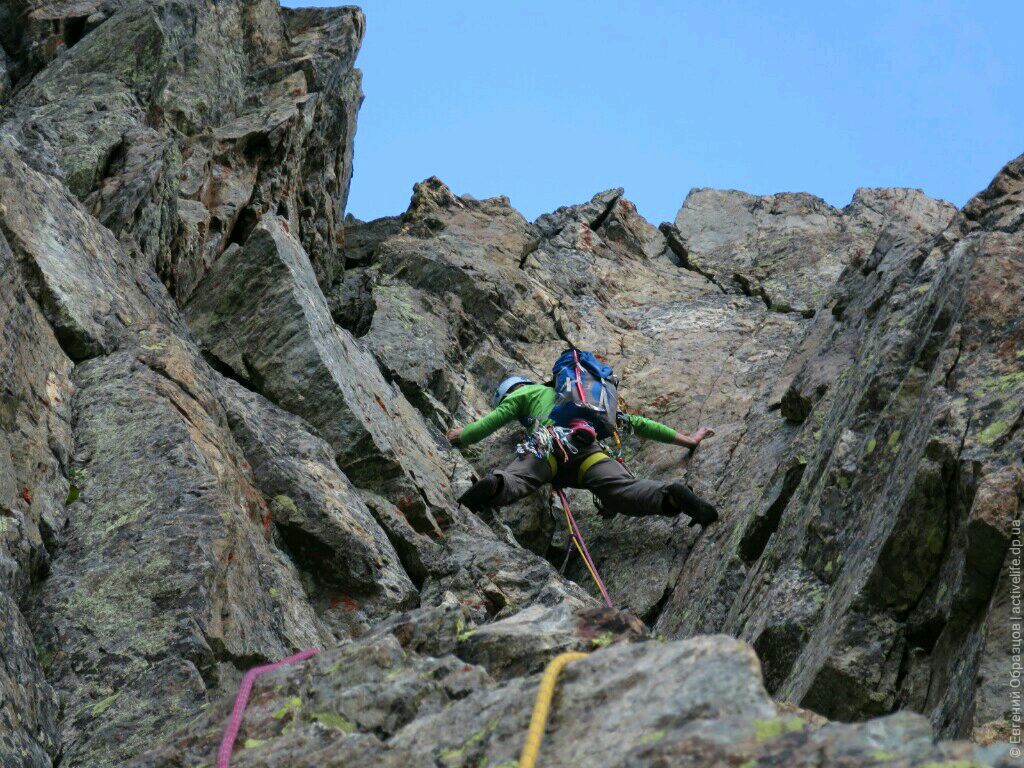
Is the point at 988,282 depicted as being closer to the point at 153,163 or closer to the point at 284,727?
the point at 284,727

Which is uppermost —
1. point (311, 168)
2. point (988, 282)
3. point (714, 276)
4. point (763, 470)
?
point (714, 276)

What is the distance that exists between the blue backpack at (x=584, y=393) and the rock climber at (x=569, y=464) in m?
0.04

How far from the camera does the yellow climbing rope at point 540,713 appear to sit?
4.40 metres

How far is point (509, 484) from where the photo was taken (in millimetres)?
11828

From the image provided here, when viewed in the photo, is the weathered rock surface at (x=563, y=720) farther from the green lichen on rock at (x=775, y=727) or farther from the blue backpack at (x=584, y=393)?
the blue backpack at (x=584, y=393)

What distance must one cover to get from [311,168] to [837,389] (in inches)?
351

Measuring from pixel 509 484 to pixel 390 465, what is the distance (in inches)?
56.5

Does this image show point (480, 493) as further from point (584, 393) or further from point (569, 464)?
point (584, 393)

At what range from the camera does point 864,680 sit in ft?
21.6

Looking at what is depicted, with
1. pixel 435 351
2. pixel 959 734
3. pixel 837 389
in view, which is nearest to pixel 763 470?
pixel 837 389

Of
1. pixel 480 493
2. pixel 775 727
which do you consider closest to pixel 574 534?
pixel 480 493

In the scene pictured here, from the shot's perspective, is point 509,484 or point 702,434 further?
point 702,434

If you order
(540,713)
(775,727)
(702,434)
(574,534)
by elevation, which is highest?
(702,434)

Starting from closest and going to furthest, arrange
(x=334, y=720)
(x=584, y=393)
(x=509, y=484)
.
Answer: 1. (x=334, y=720)
2. (x=509, y=484)
3. (x=584, y=393)
